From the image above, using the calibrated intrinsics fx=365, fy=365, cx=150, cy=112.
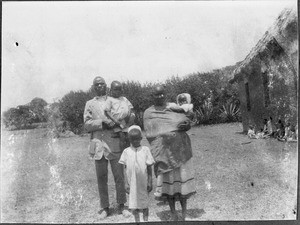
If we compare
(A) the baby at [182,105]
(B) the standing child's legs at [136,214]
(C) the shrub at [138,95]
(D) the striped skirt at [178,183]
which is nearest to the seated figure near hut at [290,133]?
(A) the baby at [182,105]

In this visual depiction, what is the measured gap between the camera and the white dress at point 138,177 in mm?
4570

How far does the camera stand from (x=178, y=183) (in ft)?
15.4

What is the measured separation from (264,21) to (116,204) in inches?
136

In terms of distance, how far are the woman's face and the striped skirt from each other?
0.87m

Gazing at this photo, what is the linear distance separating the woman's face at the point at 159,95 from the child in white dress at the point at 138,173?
464 mm

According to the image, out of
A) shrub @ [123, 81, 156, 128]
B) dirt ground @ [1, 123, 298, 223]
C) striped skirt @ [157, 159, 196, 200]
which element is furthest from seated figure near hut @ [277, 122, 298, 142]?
shrub @ [123, 81, 156, 128]

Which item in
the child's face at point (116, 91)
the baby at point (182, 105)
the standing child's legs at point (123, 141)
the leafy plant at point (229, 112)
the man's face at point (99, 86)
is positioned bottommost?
the standing child's legs at point (123, 141)

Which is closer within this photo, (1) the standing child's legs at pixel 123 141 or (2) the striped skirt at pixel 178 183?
(2) the striped skirt at pixel 178 183

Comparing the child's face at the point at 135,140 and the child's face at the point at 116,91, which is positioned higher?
the child's face at the point at 116,91

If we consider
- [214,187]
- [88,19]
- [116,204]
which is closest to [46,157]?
[116,204]

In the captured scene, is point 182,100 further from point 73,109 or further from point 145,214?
point 73,109

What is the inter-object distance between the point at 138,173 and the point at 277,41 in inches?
114

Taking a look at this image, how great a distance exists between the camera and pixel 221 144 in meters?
5.53

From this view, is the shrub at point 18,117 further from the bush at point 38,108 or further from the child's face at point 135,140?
the child's face at point 135,140
